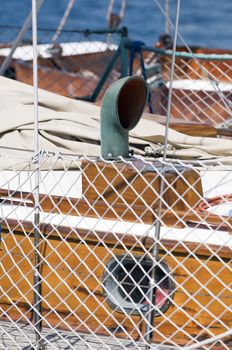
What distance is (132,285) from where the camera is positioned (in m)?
4.25

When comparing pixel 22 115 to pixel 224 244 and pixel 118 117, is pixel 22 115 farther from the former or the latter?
pixel 224 244

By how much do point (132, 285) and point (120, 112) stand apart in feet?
2.42

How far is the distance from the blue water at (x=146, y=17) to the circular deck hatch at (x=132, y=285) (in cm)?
1738

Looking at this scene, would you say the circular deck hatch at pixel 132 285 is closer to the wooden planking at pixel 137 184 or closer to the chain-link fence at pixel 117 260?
the chain-link fence at pixel 117 260

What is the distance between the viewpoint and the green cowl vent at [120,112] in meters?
4.25

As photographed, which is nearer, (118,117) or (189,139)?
(118,117)

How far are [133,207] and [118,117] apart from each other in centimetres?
39

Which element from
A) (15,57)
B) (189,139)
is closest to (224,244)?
(189,139)

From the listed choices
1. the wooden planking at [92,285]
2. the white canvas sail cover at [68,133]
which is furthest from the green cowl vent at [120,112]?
the white canvas sail cover at [68,133]

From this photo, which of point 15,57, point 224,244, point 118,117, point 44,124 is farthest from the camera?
point 15,57

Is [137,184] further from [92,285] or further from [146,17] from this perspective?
[146,17]

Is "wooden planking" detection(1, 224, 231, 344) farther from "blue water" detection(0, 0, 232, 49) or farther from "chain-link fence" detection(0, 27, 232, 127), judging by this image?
"blue water" detection(0, 0, 232, 49)

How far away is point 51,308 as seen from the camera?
4.28 m

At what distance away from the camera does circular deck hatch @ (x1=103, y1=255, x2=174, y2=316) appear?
415 cm
